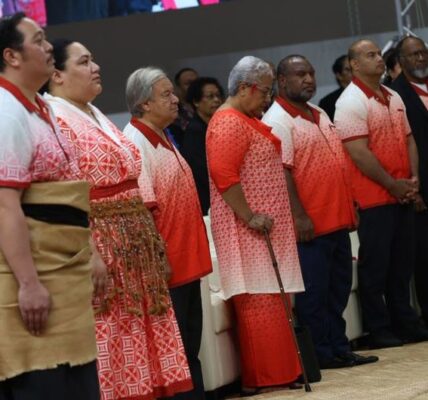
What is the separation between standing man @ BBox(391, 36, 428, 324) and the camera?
7.16 metres

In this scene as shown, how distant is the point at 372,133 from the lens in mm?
6754

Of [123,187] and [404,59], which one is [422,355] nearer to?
[404,59]

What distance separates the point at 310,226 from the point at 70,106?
2.25 meters

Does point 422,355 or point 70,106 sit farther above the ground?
point 70,106

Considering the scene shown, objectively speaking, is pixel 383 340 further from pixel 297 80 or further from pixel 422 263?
pixel 297 80

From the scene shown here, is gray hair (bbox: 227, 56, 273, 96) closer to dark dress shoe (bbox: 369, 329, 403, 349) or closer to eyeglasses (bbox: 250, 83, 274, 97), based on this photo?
eyeglasses (bbox: 250, 83, 274, 97)

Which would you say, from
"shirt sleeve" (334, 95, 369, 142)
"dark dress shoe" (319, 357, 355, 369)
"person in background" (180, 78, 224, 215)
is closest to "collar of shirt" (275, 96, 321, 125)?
"shirt sleeve" (334, 95, 369, 142)

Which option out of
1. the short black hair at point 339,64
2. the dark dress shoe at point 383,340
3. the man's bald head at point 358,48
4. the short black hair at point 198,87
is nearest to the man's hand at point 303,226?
the dark dress shoe at point 383,340

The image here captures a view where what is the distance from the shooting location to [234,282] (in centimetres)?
562

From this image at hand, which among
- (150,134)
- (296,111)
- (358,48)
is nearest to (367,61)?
(358,48)

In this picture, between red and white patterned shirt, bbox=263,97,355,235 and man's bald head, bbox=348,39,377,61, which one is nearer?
red and white patterned shirt, bbox=263,97,355,235

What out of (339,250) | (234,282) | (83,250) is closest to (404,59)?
(339,250)

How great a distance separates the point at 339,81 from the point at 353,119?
183cm

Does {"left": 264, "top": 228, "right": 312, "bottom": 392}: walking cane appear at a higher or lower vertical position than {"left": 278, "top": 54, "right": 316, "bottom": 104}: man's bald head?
lower
